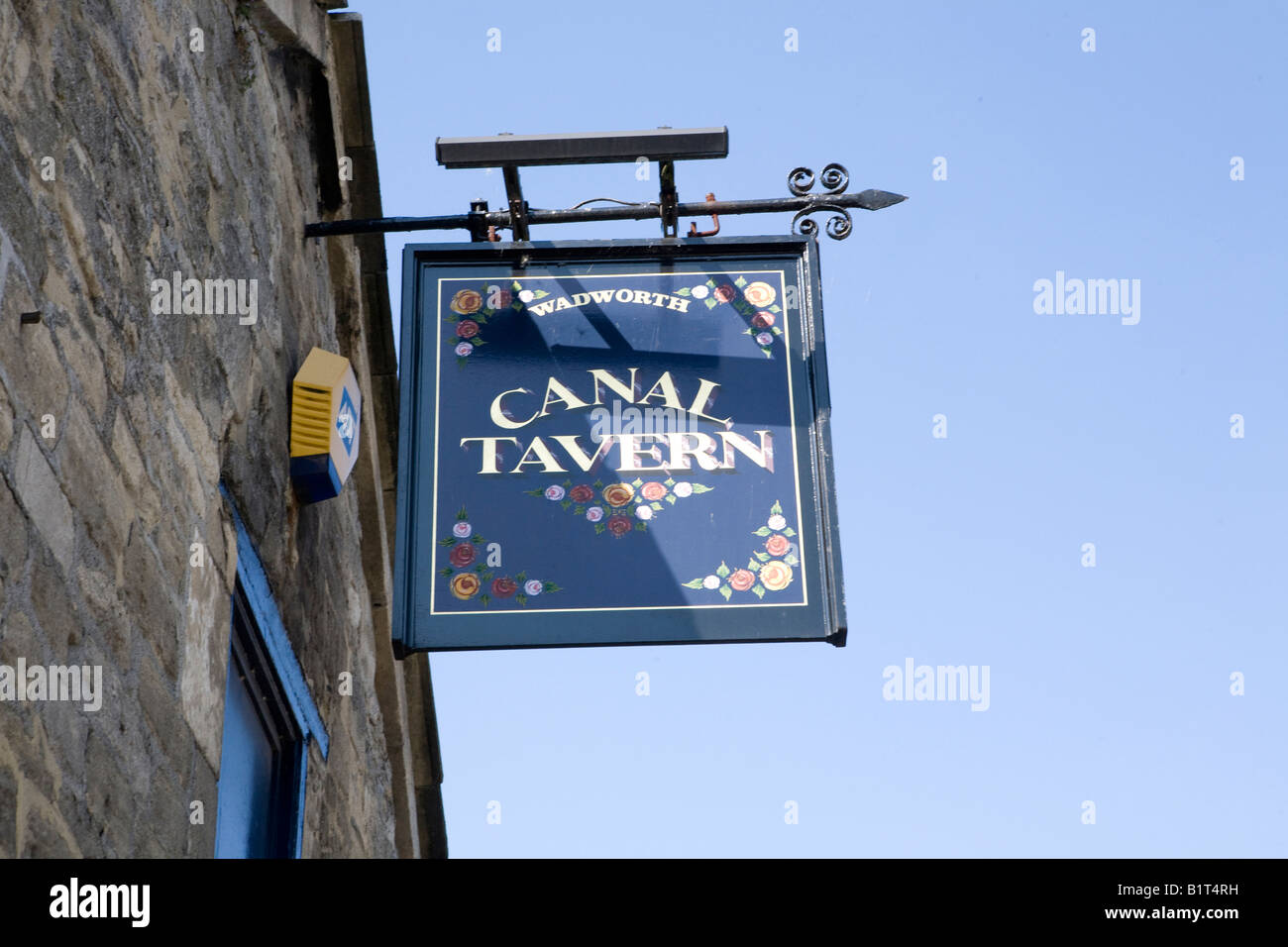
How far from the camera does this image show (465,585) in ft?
16.0

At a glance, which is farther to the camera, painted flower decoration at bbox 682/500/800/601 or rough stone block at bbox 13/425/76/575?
painted flower decoration at bbox 682/500/800/601

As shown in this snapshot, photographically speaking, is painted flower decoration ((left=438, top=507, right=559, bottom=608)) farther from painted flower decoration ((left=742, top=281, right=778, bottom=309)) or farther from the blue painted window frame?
painted flower decoration ((left=742, top=281, right=778, bottom=309))

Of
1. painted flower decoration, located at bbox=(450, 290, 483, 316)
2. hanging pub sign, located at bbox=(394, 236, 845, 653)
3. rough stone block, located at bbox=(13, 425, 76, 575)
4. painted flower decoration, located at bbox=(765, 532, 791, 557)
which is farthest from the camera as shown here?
painted flower decoration, located at bbox=(450, 290, 483, 316)

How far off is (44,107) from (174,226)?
853 mm

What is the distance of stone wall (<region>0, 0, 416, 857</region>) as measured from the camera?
11.2 ft

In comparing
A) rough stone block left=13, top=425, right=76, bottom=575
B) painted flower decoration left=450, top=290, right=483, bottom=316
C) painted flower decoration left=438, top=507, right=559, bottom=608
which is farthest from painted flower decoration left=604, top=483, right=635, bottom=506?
rough stone block left=13, top=425, right=76, bottom=575

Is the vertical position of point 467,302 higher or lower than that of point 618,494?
higher

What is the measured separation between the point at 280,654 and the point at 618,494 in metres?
1.15

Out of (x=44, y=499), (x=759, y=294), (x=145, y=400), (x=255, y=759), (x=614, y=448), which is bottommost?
(x=255, y=759)

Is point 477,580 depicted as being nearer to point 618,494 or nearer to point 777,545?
point 618,494

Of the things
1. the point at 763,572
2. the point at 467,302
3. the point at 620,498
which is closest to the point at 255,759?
the point at 620,498

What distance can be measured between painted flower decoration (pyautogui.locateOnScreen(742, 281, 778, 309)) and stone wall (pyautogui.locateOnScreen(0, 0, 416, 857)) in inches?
57.7
